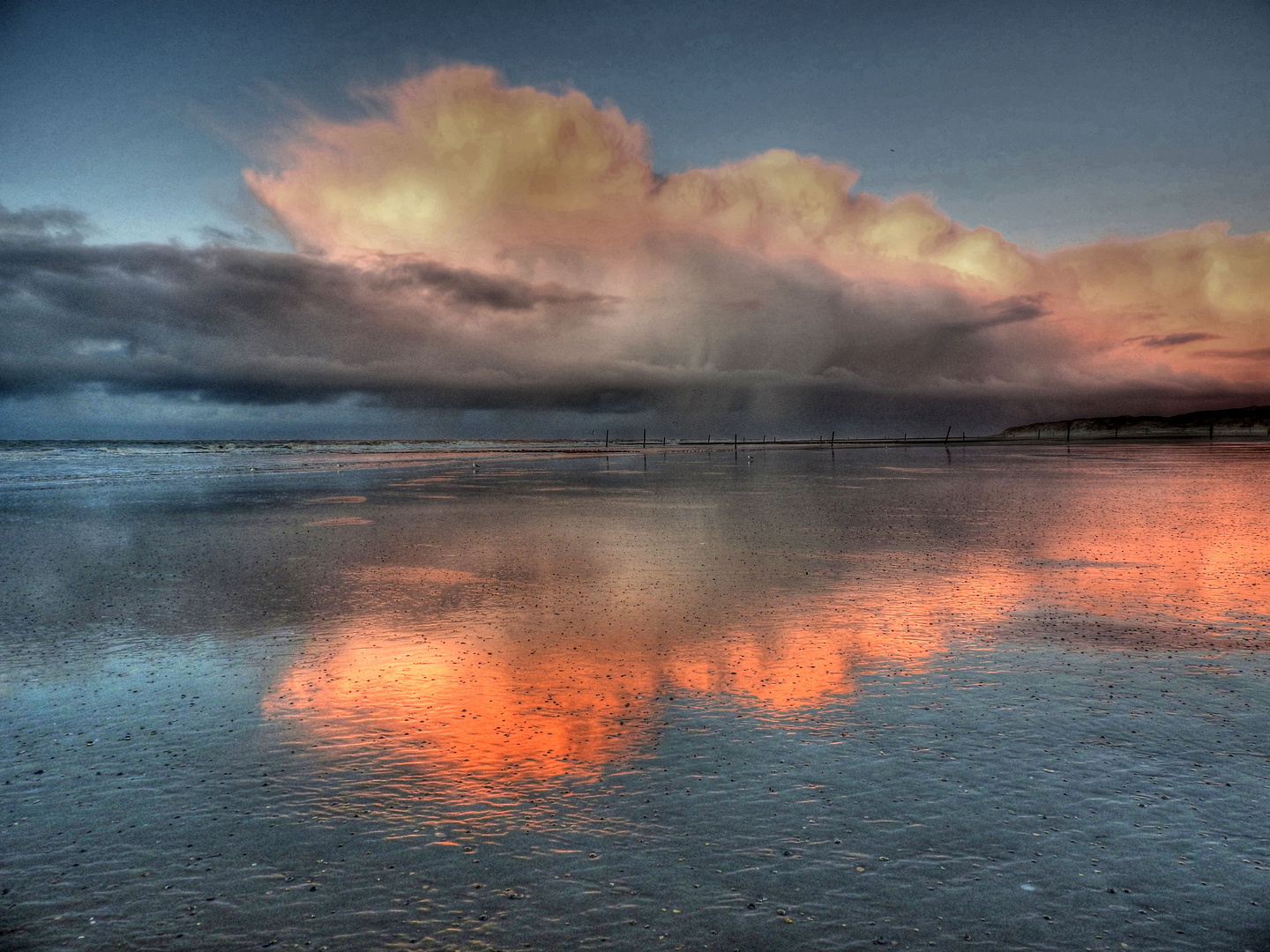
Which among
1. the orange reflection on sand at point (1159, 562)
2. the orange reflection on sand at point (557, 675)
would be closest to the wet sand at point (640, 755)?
the orange reflection on sand at point (557, 675)

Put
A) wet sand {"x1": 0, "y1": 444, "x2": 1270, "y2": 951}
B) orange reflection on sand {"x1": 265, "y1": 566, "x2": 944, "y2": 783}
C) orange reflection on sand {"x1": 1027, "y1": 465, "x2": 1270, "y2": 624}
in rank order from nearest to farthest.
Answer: wet sand {"x1": 0, "y1": 444, "x2": 1270, "y2": 951}, orange reflection on sand {"x1": 265, "y1": 566, "x2": 944, "y2": 783}, orange reflection on sand {"x1": 1027, "y1": 465, "x2": 1270, "y2": 624}

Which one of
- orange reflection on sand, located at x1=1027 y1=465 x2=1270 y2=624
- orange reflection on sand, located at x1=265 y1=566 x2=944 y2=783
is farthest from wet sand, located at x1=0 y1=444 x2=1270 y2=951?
orange reflection on sand, located at x1=1027 y1=465 x2=1270 y2=624

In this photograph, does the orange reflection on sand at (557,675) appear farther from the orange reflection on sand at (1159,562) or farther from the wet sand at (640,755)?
the orange reflection on sand at (1159,562)

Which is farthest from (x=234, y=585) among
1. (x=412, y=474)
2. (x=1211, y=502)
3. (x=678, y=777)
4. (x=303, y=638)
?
(x=412, y=474)

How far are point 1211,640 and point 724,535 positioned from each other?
46.7 feet

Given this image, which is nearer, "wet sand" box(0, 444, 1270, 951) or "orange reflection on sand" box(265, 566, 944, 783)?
"wet sand" box(0, 444, 1270, 951)

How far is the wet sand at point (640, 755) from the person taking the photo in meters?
5.37

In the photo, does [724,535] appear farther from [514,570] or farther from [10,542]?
[10,542]

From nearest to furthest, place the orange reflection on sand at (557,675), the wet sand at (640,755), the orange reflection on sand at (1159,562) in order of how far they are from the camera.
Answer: the wet sand at (640,755), the orange reflection on sand at (557,675), the orange reflection on sand at (1159,562)

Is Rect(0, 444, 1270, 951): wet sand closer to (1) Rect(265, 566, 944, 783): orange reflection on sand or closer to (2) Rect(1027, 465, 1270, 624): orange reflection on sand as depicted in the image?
(1) Rect(265, 566, 944, 783): orange reflection on sand

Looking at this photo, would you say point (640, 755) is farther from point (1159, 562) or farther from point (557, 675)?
point (1159, 562)

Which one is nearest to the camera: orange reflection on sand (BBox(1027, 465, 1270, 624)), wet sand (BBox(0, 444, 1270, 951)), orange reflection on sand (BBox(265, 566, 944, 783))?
wet sand (BBox(0, 444, 1270, 951))

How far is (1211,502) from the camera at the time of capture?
33.0m

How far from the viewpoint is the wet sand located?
17.6 ft
